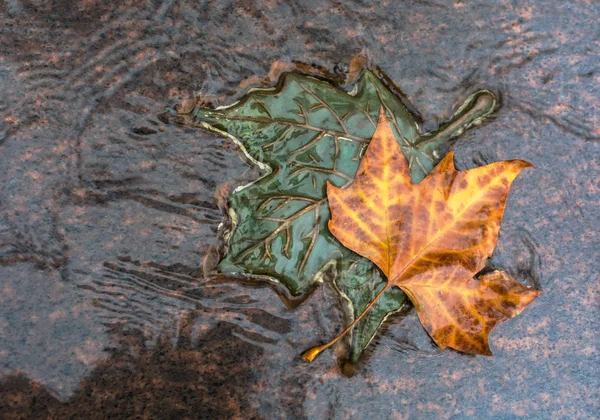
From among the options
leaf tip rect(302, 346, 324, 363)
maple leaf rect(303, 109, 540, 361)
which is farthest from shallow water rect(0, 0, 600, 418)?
maple leaf rect(303, 109, 540, 361)

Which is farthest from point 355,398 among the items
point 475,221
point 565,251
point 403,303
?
point 565,251

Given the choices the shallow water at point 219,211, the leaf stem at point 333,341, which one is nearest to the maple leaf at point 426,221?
the leaf stem at point 333,341

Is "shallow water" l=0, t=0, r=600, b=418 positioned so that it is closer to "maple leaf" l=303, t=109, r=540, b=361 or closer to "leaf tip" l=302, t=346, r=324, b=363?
"leaf tip" l=302, t=346, r=324, b=363

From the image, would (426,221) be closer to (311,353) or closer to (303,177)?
(303,177)

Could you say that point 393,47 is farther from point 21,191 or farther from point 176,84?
point 21,191

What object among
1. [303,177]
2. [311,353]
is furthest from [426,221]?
[311,353]
